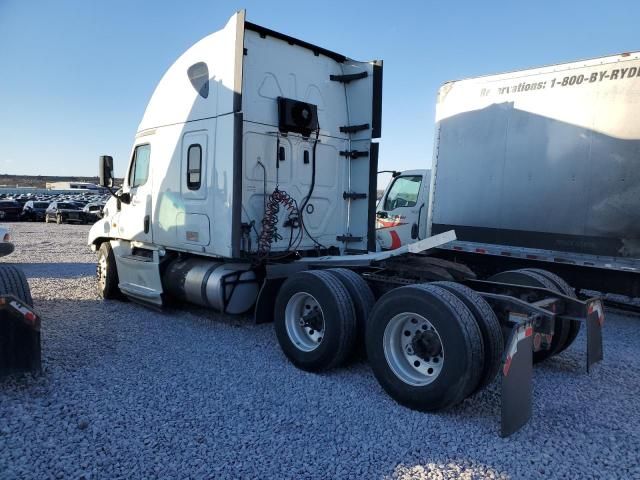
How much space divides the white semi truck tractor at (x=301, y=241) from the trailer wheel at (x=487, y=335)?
0.04 ft

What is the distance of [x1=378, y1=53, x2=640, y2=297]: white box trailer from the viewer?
650 centimetres

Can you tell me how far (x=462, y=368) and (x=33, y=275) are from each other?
950 centimetres

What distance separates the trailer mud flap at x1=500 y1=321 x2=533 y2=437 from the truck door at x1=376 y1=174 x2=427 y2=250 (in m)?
6.06

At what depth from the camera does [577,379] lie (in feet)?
15.4

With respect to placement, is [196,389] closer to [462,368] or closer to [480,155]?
[462,368]

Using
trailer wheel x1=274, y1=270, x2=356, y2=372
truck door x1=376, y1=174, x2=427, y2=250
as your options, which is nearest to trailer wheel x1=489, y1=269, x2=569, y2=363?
trailer wheel x1=274, y1=270, x2=356, y2=372

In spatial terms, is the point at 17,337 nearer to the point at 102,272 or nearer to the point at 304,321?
the point at 304,321

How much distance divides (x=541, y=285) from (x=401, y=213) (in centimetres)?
526

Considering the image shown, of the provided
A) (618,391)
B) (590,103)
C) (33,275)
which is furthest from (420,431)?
(33,275)

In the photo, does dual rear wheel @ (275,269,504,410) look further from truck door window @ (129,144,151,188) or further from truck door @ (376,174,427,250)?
truck door @ (376,174,427,250)

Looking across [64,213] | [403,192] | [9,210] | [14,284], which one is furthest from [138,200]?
[9,210]

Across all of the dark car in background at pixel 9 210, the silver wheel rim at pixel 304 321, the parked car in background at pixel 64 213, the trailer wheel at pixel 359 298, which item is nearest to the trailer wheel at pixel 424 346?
the trailer wheel at pixel 359 298

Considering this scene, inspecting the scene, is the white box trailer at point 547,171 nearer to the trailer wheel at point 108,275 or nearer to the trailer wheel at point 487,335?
the trailer wheel at point 487,335

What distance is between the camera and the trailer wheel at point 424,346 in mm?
3531
